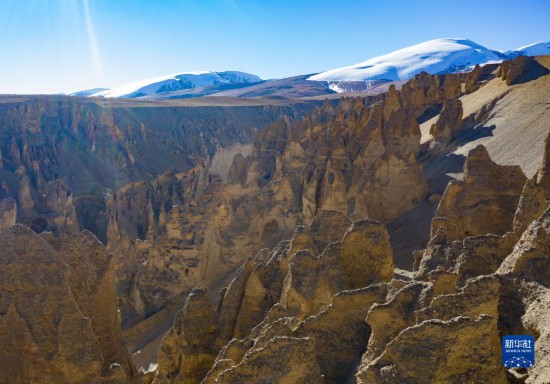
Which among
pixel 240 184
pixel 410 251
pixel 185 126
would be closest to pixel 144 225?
pixel 240 184

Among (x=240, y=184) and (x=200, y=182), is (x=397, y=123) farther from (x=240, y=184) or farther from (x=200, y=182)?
(x=200, y=182)

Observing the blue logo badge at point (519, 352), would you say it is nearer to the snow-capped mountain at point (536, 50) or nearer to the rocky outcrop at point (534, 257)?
the rocky outcrop at point (534, 257)

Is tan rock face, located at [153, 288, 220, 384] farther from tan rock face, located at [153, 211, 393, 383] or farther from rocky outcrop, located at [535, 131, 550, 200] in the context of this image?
rocky outcrop, located at [535, 131, 550, 200]

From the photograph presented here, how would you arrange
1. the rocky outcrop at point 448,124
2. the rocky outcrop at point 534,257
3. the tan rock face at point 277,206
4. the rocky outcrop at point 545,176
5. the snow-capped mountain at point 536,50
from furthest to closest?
the snow-capped mountain at point 536,50
the rocky outcrop at point 448,124
the tan rock face at point 277,206
the rocky outcrop at point 545,176
the rocky outcrop at point 534,257

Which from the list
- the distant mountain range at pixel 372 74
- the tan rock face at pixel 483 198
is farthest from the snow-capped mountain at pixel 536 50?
the tan rock face at pixel 483 198

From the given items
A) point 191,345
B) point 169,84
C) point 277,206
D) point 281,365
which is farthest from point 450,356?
point 169,84

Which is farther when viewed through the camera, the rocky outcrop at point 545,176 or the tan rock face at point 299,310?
the rocky outcrop at point 545,176

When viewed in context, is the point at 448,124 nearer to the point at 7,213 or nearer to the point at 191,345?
the point at 191,345
